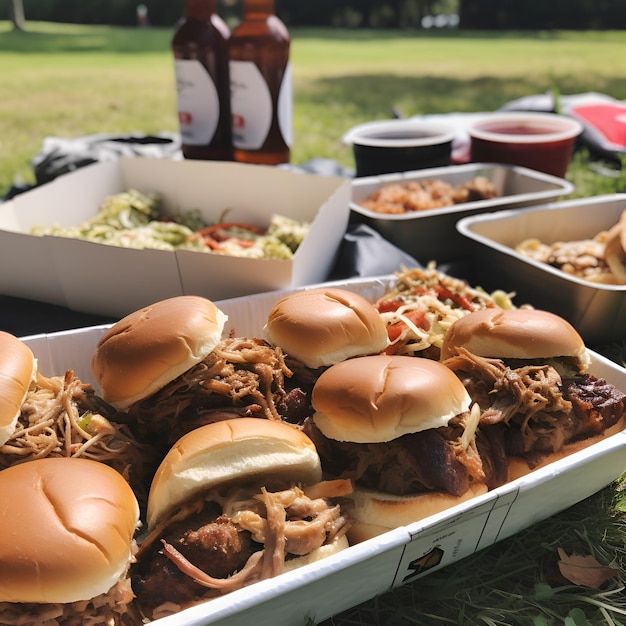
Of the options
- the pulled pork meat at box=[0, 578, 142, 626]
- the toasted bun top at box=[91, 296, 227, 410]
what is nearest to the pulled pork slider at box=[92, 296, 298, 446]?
the toasted bun top at box=[91, 296, 227, 410]

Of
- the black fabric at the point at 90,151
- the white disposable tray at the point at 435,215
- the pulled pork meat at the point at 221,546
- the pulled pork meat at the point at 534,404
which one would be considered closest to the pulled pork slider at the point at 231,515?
the pulled pork meat at the point at 221,546

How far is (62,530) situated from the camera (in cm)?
135

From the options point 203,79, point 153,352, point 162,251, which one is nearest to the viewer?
point 153,352

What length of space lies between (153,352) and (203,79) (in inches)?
95.2

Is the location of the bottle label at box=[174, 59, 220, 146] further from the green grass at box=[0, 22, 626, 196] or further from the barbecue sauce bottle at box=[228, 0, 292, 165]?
the green grass at box=[0, 22, 626, 196]

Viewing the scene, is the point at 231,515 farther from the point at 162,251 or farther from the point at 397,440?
the point at 162,251

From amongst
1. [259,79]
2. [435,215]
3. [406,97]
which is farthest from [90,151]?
[406,97]

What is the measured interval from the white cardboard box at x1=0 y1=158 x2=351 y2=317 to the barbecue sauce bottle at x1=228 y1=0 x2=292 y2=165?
16.5 inches

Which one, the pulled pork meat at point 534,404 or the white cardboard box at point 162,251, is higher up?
the white cardboard box at point 162,251

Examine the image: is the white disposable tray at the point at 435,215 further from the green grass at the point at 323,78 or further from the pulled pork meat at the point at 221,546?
the green grass at the point at 323,78

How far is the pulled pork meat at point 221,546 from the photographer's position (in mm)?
1458

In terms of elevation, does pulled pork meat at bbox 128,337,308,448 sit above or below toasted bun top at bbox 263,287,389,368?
below

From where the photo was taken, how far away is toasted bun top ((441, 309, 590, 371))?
6.53 ft

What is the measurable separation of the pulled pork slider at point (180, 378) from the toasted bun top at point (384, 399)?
0.60ft
